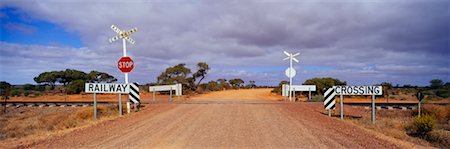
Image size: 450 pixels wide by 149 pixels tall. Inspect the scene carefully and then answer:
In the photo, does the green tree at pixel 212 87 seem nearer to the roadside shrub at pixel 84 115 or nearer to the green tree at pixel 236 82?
the green tree at pixel 236 82

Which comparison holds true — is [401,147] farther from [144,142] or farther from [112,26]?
[112,26]

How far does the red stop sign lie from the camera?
16438mm

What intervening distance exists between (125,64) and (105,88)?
147cm

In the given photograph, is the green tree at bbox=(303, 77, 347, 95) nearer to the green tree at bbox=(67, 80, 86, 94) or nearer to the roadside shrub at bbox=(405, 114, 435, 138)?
the roadside shrub at bbox=(405, 114, 435, 138)

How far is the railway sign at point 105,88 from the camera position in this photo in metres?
15.5

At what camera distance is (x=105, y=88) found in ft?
51.6

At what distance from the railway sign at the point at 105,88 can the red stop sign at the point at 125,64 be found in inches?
31.5

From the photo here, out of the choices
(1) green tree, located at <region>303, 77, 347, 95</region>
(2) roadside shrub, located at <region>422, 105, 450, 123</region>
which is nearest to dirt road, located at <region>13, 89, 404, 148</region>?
(2) roadside shrub, located at <region>422, 105, 450, 123</region>

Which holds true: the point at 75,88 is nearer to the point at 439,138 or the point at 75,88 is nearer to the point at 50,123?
the point at 50,123

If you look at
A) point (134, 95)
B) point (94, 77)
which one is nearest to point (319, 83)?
point (134, 95)

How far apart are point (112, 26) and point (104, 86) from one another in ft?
11.4

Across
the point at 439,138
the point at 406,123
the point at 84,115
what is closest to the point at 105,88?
the point at 84,115

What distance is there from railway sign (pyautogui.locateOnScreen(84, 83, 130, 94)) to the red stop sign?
2.63 ft

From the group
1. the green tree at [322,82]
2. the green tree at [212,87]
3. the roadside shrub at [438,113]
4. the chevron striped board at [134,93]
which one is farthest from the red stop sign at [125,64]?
the green tree at [212,87]
